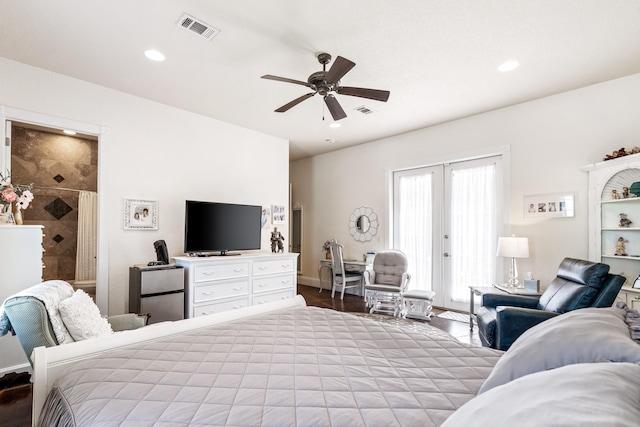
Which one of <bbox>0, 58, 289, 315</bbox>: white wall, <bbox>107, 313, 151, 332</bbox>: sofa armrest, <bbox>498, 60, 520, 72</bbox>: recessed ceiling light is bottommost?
<bbox>107, 313, 151, 332</bbox>: sofa armrest

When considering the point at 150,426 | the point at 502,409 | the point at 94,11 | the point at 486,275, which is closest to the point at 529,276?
the point at 486,275

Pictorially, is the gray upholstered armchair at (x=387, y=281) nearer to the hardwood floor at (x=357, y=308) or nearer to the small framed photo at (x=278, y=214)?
the hardwood floor at (x=357, y=308)

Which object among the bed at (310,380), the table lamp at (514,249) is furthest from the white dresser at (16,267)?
the table lamp at (514,249)

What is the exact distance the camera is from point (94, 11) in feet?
7.43

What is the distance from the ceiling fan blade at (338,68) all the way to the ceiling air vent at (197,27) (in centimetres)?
100

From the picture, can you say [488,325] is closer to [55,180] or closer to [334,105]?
[334,105]

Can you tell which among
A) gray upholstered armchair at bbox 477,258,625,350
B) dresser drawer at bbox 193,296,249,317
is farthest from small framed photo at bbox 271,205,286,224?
gray upholstered armchair at bbox 477,258,625,350

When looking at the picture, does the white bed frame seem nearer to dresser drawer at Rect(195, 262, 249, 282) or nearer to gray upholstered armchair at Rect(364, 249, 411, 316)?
dresser drawer at Rect(195, 262, 249, 282)

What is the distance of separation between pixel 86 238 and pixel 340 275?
14.4 feet

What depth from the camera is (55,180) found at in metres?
4.80

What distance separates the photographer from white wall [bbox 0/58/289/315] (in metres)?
3.17

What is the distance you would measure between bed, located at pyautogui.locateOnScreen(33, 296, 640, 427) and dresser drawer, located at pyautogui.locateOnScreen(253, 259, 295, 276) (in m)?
2.52

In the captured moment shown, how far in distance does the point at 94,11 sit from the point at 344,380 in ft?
9.89

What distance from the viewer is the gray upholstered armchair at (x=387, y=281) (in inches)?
175
